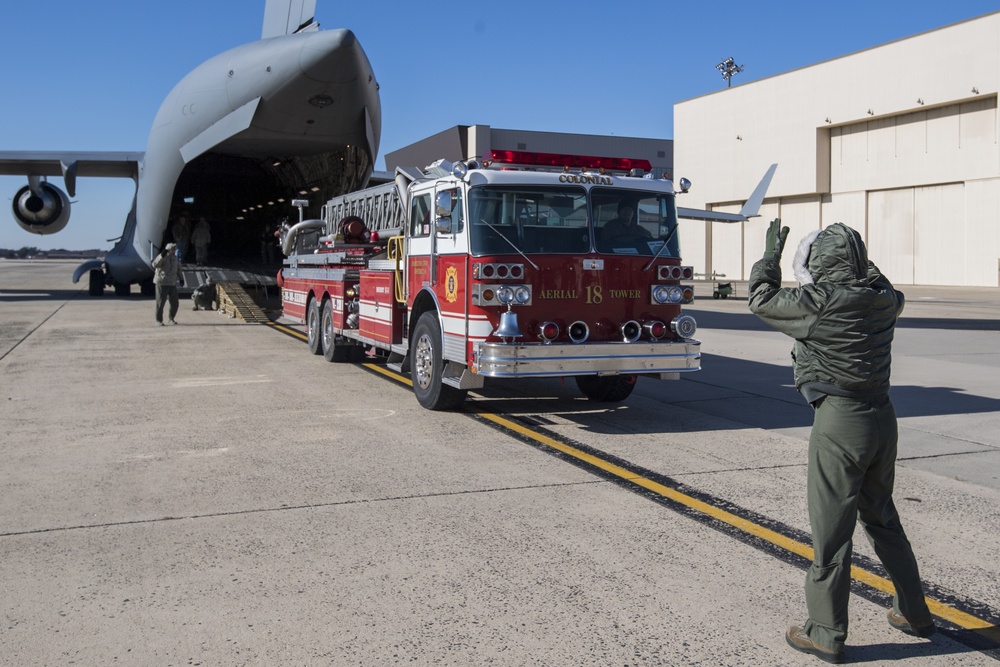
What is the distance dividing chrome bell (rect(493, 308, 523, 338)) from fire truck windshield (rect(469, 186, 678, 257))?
2.19 feet

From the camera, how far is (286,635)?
4.02m

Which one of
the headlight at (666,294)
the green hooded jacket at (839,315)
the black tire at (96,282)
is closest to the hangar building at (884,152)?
the black tire at (96,282)

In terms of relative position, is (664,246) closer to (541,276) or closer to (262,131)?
(541,276)

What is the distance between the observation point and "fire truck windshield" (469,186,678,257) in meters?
8.79

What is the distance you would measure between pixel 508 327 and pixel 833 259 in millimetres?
4575

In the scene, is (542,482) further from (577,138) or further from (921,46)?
(577,138)

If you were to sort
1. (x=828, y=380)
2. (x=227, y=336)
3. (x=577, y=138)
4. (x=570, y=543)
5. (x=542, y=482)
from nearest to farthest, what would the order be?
(x=828, y=380), (x=570, y=543), (x=542, y=482), (x=227, y=336), (x=577, y=138)

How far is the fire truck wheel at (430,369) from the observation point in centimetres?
944

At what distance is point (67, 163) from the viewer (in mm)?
30406

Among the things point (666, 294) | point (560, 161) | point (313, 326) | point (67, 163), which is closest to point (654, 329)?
point (666, 294)

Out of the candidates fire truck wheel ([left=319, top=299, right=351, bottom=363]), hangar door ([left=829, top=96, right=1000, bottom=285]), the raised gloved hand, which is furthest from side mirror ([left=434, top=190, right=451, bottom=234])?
hangar door ([left=829, top=96, right=1000, bottom=285])

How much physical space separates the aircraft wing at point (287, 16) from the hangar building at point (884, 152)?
105 feet

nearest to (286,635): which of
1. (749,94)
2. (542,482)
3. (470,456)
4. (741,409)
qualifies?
(542,482)

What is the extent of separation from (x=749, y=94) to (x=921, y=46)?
→ 12.3m
